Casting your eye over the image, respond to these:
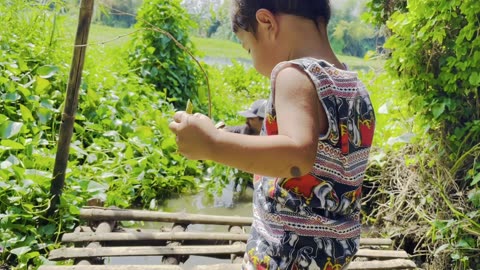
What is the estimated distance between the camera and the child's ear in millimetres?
1125

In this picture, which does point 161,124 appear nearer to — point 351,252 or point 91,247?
point 91,247

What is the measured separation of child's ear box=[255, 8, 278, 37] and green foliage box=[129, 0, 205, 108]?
4.19 metres

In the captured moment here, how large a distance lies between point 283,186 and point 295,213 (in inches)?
2.4

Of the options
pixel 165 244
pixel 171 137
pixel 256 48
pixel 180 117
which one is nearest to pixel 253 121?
pixel 171 137

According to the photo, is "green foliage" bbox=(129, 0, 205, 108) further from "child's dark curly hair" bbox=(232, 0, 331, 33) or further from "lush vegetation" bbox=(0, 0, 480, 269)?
"child's dark curly hair" bbox=(232, 0, 331, 33)

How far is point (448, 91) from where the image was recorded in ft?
8.60

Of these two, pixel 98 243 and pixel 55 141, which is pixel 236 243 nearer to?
pixel 98 243

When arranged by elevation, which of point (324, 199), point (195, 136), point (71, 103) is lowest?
point (71, 103)

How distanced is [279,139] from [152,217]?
1881 millimetres

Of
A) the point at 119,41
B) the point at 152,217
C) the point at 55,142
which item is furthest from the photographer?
the point at 119,41

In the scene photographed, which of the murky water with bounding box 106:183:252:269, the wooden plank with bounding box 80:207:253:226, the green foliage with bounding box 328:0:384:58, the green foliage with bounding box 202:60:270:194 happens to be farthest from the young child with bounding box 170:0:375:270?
the green foliage with bounding box 202:60:270:194

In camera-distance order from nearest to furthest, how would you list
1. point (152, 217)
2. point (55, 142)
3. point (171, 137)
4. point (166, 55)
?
1. point (152, 217)
2. point (55, 142)
3. point (171, 137)
4. point (166, 55)

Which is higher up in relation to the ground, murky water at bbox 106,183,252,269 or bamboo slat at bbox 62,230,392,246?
bamboo slat at bbox 62,230,392,246

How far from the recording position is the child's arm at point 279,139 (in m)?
0.95
